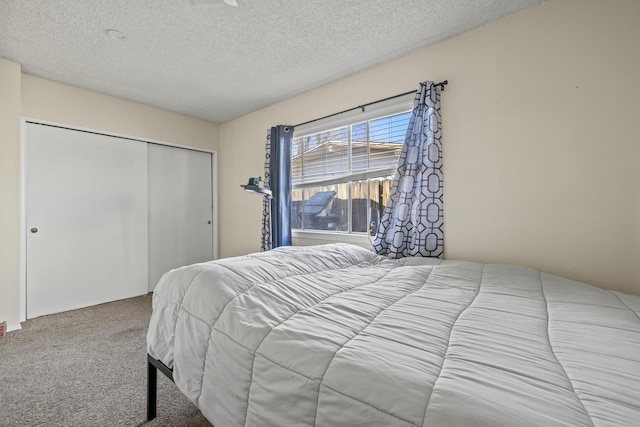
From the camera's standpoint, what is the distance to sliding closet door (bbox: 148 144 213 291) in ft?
11.8

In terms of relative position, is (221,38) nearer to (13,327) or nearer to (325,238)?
(325,238)

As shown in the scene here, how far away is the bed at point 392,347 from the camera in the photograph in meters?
0.57

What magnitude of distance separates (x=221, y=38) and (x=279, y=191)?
1.51 m

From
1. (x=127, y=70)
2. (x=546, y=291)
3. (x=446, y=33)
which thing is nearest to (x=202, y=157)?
(x=127, y=70)

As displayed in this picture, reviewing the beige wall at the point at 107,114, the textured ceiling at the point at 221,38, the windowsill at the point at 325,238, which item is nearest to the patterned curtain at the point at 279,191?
the windowsill at the point at 325,238

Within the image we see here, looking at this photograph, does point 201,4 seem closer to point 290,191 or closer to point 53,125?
point 290,191

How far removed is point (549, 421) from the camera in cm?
49

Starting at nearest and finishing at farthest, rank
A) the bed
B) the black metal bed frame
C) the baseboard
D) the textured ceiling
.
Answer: the bed < the black metal bed frame < the textured ceiling < the baseboard

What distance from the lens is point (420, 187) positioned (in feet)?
7.17

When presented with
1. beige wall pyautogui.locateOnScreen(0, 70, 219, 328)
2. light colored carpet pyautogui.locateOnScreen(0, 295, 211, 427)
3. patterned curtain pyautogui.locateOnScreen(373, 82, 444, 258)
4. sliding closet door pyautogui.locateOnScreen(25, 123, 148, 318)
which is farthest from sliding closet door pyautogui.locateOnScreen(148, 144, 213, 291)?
patterned curtain pyautogui.locateOnScreen(373, 82, 444, 258)

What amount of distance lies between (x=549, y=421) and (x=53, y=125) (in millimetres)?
4073

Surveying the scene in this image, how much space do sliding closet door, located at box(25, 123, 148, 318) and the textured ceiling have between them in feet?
2.21

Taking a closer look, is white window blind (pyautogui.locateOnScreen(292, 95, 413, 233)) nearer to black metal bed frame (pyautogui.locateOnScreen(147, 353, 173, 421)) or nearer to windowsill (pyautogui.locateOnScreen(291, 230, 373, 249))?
windowsill (pyautogui.locateOnScreen(291, 230, 373, 249))

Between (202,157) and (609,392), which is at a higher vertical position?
(202,157)
